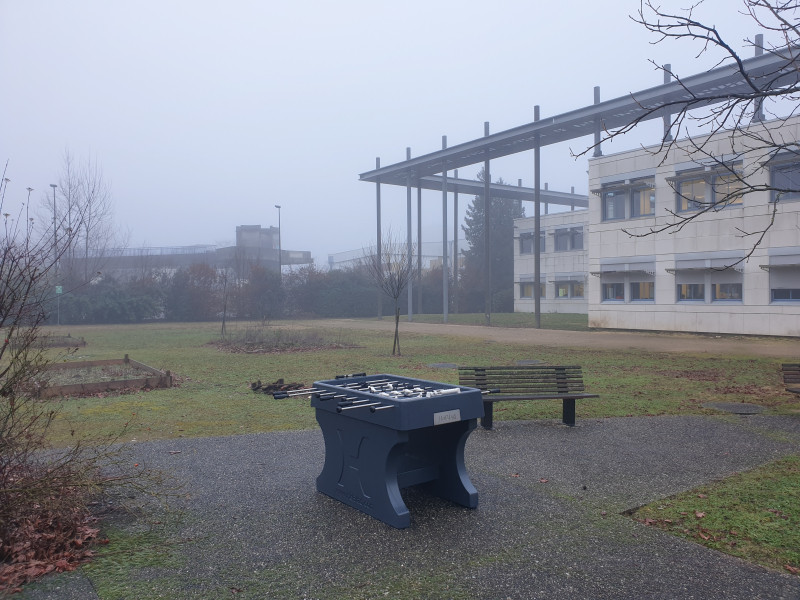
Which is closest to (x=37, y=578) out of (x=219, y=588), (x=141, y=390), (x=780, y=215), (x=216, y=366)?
(x=219, y=588)

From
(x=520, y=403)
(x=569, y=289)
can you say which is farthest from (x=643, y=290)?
(x=520, y=403)

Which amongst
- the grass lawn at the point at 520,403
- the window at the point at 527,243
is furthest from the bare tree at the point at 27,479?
the window at the point at 527,243

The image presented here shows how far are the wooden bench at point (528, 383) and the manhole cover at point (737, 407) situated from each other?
8.46 feet

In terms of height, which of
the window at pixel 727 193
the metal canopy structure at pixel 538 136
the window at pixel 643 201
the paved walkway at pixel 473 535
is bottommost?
the paved walkway at pixel 473 535

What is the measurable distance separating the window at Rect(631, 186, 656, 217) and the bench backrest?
24.1 metres

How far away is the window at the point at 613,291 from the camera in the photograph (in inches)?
1248

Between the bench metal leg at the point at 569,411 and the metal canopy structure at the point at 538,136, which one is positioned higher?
the metal canopy structure at the point at 538,136

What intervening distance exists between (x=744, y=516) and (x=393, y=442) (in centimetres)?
285

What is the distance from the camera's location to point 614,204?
3209 centimetres

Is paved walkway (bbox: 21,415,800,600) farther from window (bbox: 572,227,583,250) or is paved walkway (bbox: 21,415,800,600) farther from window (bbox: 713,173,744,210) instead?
window (bbox: 572,227,583,250)

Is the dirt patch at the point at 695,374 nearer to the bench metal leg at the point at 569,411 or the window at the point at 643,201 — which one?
the bench metal leg at the point at 569,411

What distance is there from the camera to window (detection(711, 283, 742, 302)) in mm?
26359

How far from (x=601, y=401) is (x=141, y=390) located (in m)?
8.40

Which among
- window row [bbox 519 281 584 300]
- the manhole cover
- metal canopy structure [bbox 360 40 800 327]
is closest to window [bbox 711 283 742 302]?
metal canopy structure [bbox 360 40 800 327]
